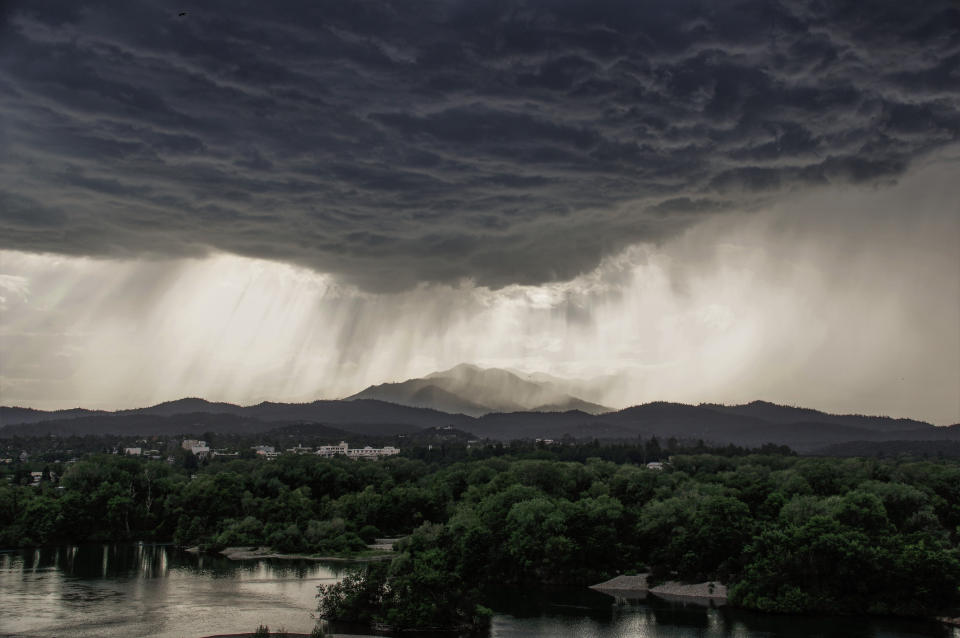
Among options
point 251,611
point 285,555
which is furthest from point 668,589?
point 285,555

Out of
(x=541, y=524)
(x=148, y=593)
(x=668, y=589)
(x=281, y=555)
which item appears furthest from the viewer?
(x=281, y=555)

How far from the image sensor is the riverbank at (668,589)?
56.8 meters

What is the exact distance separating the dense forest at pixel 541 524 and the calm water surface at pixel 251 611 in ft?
9.26

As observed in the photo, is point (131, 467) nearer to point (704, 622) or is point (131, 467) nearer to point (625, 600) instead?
point (625, 600)

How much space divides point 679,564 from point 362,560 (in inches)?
1136

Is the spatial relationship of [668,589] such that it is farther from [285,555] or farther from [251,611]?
[285,555]

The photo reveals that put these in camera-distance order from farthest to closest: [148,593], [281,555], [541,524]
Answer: [281,555] → [541,524] → [148,593]

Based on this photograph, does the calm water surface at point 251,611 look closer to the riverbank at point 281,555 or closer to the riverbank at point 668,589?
the riverbank at point 668,589

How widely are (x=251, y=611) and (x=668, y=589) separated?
29191mm

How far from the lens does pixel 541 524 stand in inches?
2500

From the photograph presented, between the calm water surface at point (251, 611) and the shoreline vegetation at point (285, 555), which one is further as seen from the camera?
the shoreline vegetation at point (285, 555)

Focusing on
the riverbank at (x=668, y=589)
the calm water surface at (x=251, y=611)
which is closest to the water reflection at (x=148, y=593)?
the calm water surface at (x=251, y=611)

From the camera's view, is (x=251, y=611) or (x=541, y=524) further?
(x=541, y=524)

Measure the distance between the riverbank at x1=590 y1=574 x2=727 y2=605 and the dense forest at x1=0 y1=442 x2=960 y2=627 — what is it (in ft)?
3.47
